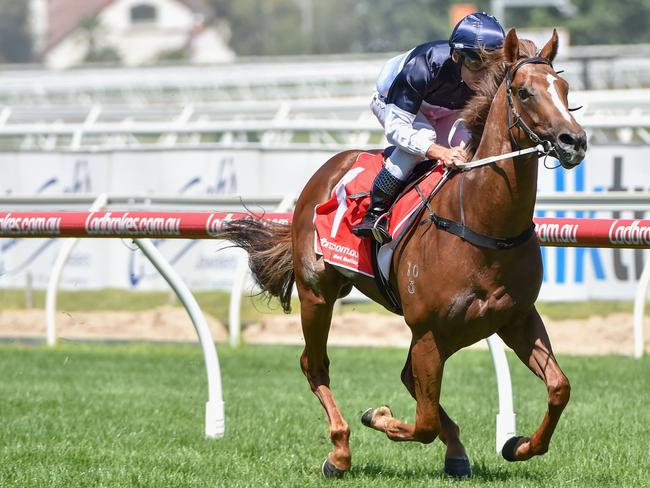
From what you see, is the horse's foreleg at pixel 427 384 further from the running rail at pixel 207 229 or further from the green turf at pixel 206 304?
the green turf at pixel 206 304

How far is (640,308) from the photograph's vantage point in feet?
28.9

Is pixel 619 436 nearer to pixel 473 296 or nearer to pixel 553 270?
pixel 473 296

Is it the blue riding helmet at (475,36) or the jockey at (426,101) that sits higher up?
the blue riding helmet at (475,36)

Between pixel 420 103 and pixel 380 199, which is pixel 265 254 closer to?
pixel 380 199

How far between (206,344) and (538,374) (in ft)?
6.91

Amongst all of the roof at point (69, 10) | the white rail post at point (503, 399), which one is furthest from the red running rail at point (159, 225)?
the roof at point (69, 10)

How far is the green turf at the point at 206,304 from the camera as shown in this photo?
36.5 feet

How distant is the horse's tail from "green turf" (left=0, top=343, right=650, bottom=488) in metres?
0.79

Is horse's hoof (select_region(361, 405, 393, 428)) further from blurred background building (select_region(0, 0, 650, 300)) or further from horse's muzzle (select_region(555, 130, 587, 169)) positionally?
blurred background building (select_region(0, 0, 650, 300))

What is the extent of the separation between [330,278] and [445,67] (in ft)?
3.91

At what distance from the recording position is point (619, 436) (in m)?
6.30

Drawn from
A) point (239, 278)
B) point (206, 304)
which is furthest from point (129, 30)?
point (239, 278)

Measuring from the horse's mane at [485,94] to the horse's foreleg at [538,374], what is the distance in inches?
29.1

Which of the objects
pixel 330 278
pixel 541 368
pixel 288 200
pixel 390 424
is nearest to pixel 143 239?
pixel 330 278
